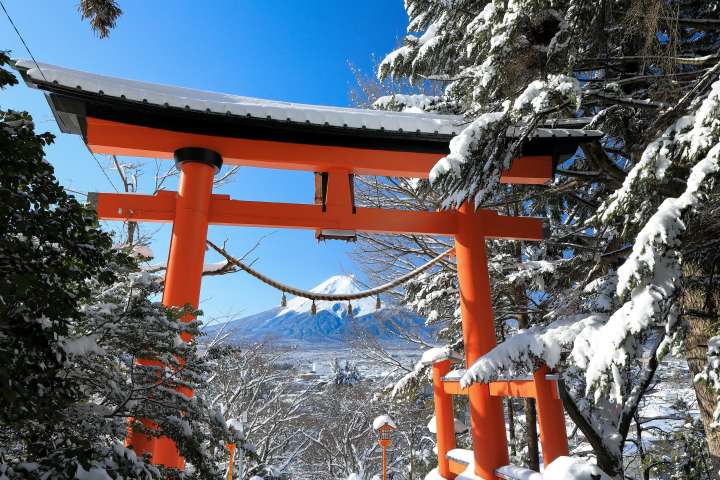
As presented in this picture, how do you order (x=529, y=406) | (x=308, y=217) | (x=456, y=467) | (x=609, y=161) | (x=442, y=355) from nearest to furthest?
(x=308, y=217), (x=609, y=161), (x=456, y=467), (x=442, y=355), (x=529, y=406)

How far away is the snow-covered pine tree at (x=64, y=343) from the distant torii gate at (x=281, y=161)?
5.09 ft

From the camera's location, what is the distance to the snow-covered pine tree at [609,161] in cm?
211

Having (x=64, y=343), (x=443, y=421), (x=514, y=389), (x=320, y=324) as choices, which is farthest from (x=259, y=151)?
(x=320, y=324)

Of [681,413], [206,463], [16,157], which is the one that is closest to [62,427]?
[206,463]

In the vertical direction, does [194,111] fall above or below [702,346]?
above

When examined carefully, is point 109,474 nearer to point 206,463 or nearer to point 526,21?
point 206,463

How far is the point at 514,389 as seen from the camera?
3.89m

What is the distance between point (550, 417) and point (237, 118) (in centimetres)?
377

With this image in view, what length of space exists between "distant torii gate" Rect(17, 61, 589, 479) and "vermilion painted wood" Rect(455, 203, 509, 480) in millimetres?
11

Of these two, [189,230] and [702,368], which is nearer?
[702,368]

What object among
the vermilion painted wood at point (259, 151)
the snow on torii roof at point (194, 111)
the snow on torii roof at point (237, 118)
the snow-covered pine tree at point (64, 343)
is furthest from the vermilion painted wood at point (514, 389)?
the snow-covered pine tree at point (64, 343)

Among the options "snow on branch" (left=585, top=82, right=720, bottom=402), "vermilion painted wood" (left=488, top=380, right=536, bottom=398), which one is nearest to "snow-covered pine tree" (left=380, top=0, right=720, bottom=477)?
"snow on branch" (left=585, top=82, right=720, bottom=402)

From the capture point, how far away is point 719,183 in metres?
2.34

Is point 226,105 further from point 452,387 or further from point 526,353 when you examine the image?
point 452,387
